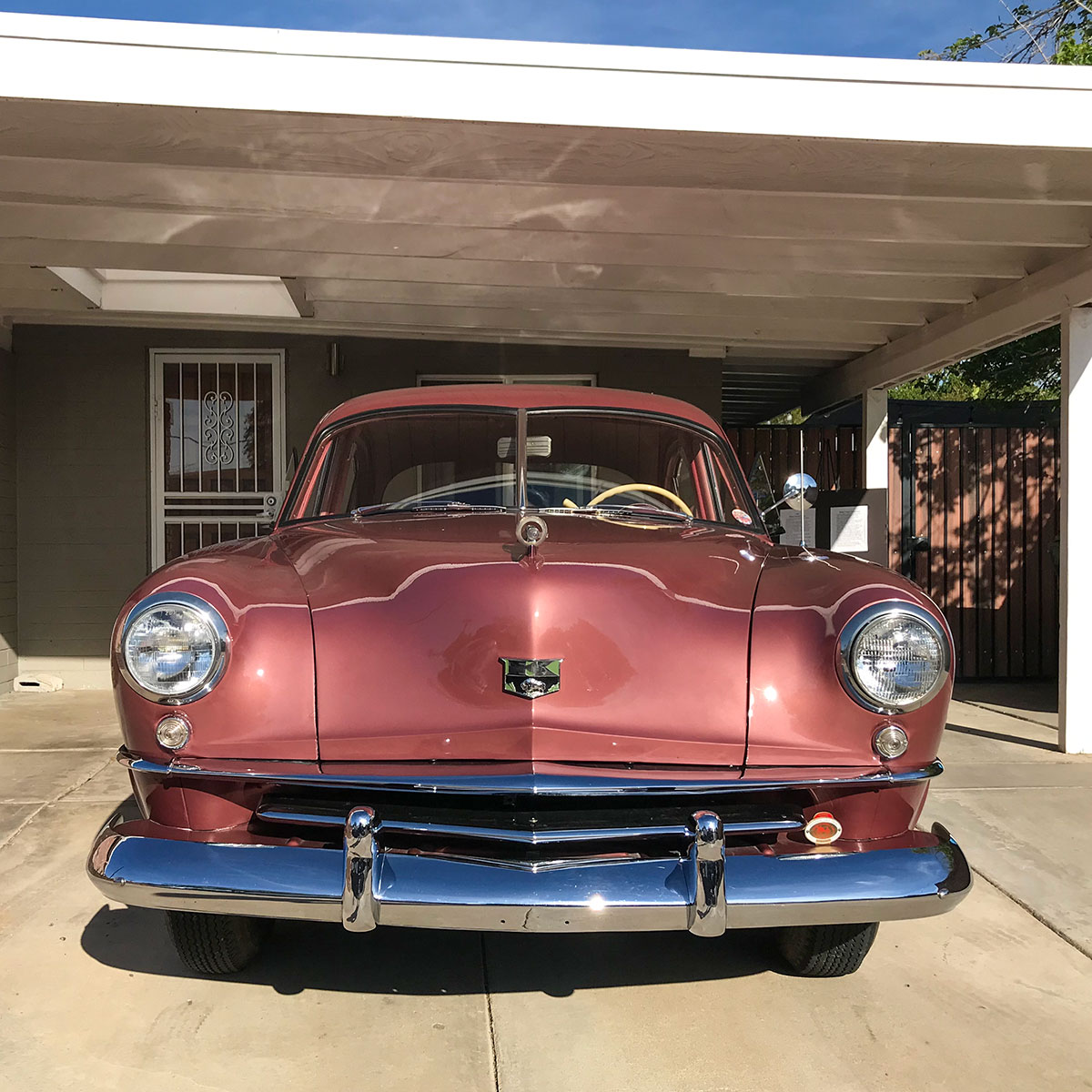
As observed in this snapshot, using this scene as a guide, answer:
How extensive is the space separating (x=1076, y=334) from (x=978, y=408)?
414cm

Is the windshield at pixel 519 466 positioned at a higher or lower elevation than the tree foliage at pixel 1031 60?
lower

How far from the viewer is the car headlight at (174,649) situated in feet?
6.93

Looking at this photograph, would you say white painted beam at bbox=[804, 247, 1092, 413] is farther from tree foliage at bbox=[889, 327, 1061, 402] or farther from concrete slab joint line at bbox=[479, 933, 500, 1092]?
concrete slab joint line at bbox=[479, 933, 500, 1092]

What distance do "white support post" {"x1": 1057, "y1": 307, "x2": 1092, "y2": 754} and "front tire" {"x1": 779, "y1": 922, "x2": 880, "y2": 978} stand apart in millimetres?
3338

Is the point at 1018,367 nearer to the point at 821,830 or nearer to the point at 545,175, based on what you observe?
the point at 545,175

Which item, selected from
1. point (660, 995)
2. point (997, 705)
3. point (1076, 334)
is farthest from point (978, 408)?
point (660, 995)

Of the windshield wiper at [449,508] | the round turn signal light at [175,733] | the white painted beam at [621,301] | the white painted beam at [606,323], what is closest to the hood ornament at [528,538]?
the windshield wiper at [449,508]

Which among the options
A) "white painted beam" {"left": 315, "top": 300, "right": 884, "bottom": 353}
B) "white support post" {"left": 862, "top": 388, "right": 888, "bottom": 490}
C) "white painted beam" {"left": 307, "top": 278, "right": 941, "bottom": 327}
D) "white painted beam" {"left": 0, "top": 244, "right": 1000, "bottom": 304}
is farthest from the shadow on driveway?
"white support post" {"left": 862, "top": 388, "right": 888, "bottom": 490}

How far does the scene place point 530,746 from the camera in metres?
2.05

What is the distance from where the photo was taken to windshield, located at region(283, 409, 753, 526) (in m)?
3.28

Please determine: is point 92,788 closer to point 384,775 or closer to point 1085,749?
point 384,775

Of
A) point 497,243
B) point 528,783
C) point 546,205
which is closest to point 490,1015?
point 528,783

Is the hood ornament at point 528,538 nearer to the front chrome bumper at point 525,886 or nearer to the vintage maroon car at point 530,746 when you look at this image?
the vintage maroon car at point 530,746

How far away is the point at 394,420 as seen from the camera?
3.50 metres
